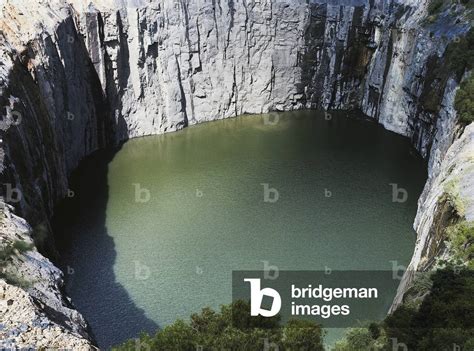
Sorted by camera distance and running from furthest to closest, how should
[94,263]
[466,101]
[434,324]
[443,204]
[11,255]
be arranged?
[466,101]
[94,263]
[443,204]
[11,255]
[434,324]

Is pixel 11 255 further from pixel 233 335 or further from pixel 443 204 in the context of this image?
pixel 443 204

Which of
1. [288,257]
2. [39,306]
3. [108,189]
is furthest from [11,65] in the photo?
[39,306]

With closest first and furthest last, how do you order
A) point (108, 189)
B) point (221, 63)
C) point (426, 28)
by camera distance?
point (108, 189) < point (426, 28) < point (221, 63)

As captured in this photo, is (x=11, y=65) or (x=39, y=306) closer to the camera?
(x=39, y=306)

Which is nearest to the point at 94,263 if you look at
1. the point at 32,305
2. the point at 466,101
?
the point at 32,305

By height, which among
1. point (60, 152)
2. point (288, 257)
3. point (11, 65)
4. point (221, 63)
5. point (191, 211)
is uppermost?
point (221, 63)

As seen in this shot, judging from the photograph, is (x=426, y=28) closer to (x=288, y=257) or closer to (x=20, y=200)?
(x=288, y=257)
